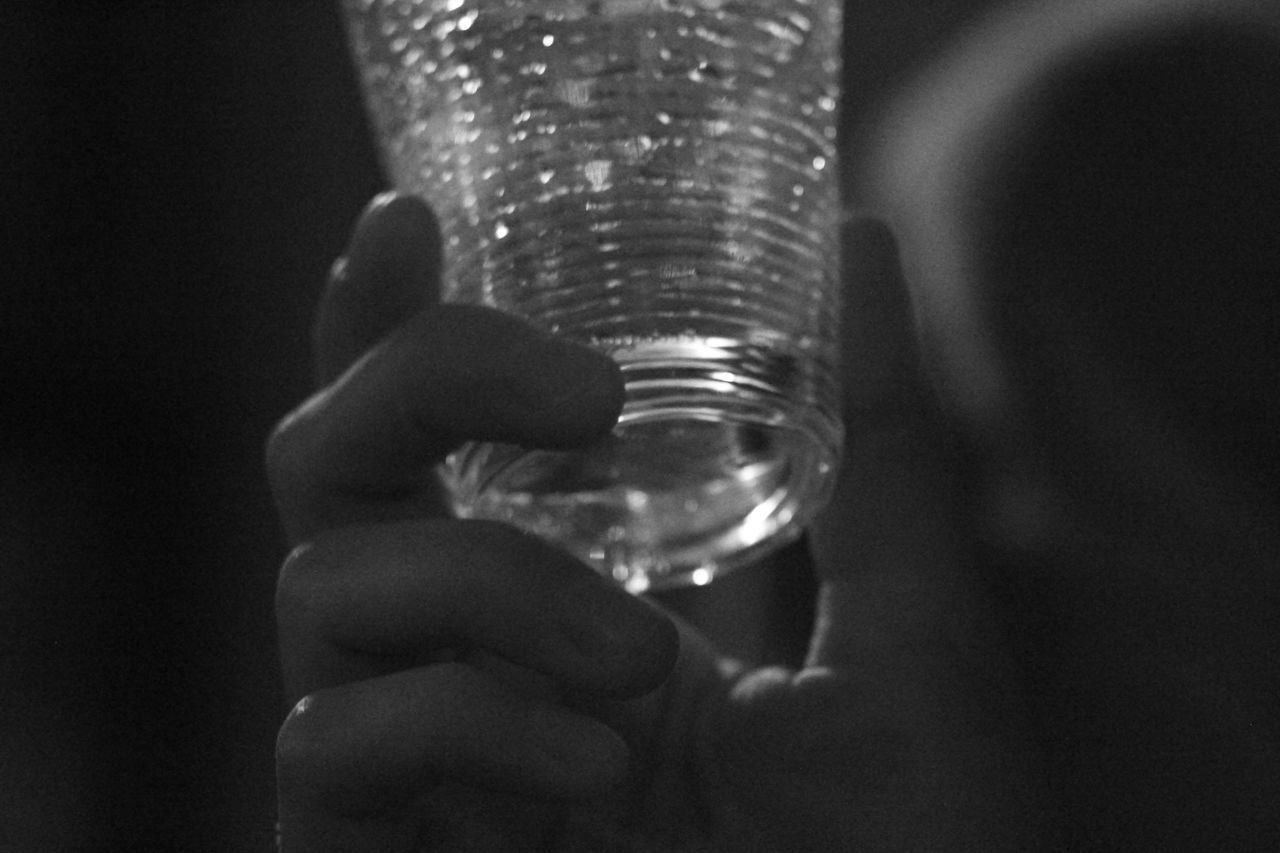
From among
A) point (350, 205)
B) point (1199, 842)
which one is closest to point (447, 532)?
point (1199, 842)

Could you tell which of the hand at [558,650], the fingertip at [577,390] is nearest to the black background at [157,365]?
the hand at [558,650]

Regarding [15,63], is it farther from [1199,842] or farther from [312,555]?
[1199,842]

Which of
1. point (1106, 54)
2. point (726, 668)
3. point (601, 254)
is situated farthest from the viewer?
point (1106, 54)

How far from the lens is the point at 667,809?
0.67m

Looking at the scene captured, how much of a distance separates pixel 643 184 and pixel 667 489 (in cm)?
21

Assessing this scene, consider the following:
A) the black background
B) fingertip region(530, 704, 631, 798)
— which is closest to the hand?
fingertip region(530, 704, 631, 798)

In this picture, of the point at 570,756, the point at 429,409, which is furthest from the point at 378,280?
the point at 570,756

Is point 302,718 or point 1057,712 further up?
point 302,718

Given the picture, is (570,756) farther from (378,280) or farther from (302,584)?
(378,280)

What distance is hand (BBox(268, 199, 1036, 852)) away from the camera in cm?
51

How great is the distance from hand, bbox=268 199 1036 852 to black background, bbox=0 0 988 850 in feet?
0.49

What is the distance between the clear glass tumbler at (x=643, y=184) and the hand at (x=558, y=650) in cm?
3

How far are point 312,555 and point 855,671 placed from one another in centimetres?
32

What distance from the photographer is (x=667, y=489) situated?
25.6 inches
